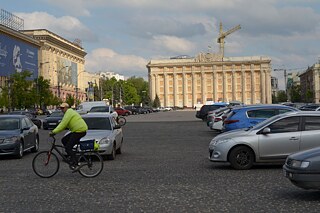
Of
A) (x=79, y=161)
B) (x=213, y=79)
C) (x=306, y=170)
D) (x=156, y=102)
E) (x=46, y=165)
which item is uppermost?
(x=213, y=79)

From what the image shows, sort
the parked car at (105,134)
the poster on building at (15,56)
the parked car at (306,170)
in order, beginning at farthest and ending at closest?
the poster on building at (15,56)
the parked car at (105,134)
the parked car at (306,170)

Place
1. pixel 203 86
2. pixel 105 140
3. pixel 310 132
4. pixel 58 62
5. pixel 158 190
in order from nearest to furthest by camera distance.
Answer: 1. pixel 158 190
2. pixel 310 132
3. pixel 105 140
4. pixel 58 62
5. pixel 203 86

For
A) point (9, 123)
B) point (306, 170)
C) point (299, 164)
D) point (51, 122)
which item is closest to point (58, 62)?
point (51, 122)

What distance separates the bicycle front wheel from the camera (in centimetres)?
1430

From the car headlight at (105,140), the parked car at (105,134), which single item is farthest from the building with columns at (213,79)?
the car headlight at (105,140)

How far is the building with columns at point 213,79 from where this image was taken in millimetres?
190750

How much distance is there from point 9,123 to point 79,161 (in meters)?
8.35

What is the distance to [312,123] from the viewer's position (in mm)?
15219

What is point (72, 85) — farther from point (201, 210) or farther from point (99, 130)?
point (201, 210)

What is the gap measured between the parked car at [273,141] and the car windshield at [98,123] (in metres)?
5.51

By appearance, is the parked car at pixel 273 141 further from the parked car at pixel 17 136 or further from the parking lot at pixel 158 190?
the parked car at pixel 17 136

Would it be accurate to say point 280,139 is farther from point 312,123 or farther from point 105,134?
point 105,134

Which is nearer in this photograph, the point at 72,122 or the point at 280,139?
the point at 72,122

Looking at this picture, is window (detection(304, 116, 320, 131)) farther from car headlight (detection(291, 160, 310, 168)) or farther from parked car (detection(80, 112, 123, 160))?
parked car (detection(80, 112, 123, 160))
